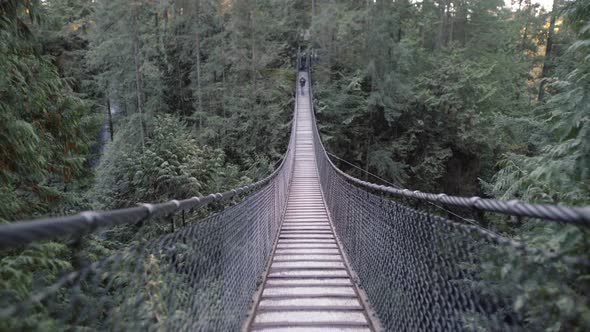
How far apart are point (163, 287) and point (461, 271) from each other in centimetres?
108

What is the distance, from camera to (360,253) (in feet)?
10.5

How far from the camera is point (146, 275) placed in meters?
1.14

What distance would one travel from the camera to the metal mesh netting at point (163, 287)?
792mm

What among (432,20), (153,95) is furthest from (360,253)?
(432,20)

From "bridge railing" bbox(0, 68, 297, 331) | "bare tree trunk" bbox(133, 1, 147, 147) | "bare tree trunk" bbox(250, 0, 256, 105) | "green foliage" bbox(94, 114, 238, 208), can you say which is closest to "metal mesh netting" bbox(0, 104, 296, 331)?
"bridge railing" bbox(0, 68, 297, 331)

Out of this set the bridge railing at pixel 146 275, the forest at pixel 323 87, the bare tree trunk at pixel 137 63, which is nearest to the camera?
the bridge railing at pixel 146 275

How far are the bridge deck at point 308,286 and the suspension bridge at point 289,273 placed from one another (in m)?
0.01

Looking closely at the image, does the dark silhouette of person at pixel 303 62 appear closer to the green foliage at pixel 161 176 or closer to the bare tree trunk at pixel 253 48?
the bare tree trunk at pixel 253 48

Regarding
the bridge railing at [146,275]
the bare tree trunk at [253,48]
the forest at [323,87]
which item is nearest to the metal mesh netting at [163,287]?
the bridge railing at [146,275]

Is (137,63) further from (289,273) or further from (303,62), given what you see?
(289,273)

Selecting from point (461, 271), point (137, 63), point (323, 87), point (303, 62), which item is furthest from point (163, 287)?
point (303, 62)

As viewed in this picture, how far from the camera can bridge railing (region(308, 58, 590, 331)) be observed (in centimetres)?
80

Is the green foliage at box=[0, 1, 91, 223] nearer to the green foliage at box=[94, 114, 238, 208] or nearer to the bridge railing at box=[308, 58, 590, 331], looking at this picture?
the bridge railing at box=[308, 58, 590, 331]

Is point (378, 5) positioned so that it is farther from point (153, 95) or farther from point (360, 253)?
point (360, 253)
